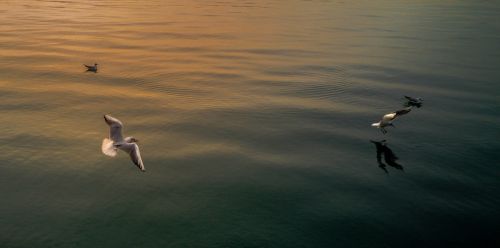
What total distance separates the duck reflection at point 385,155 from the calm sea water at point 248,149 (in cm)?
18

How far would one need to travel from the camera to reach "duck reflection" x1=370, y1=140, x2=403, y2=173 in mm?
10895

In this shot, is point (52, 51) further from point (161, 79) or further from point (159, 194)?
point (159, 194)

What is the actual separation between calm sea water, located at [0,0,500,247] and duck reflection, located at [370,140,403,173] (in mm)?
183

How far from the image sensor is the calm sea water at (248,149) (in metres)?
8.40

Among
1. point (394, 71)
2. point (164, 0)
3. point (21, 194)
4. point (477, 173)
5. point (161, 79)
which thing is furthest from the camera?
point (164, 0)

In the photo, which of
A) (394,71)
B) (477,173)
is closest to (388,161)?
(477,173)

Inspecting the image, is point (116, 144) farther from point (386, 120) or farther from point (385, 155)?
point (386, 120)

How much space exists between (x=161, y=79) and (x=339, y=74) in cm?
818

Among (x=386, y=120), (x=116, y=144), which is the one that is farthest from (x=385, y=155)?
(x=116, y=144)

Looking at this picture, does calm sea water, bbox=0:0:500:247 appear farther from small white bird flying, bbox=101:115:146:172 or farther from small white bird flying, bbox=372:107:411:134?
small white bird flying, bbox=101:115:146:172

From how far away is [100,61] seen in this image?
22.7 m

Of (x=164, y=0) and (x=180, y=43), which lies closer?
(x=180, y=43)

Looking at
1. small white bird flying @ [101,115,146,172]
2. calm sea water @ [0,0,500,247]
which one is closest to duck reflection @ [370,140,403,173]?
calm sea water @ [0,0,500,247]

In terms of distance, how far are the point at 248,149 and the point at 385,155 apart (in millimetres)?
3666
